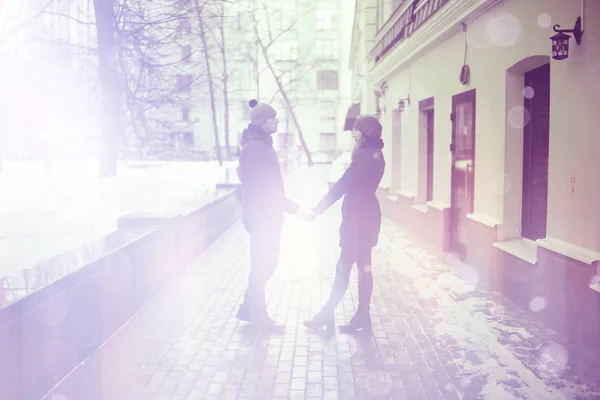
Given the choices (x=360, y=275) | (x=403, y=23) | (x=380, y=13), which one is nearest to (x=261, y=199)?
(x=360, y=275)

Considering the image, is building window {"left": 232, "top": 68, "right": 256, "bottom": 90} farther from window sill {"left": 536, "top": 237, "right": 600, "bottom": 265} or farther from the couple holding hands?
window sill {"left": 536, "top": 237, "right": 600, "bottom": 265}

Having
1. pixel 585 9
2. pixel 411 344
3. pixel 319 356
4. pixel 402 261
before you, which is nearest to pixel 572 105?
pixel 585 9

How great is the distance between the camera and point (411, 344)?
561 cm

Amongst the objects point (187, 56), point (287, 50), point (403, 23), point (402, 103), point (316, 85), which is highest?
point (287, 50)

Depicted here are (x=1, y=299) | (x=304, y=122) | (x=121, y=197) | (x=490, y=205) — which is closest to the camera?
(x=1, y=299)

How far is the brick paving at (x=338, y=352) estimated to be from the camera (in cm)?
456

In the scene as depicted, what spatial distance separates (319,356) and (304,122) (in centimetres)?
5448

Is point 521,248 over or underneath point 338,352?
→ over

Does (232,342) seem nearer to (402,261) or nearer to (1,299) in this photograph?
(1,299)

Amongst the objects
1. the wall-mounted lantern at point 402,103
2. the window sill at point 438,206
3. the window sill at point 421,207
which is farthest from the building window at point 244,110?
the window sill at point 438,206

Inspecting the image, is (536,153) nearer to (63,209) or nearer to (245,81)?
(63,209)

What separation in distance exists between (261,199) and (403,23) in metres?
8.72

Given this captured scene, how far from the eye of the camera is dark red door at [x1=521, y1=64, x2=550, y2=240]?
24.2 feet

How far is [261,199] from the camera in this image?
5.83 metres
